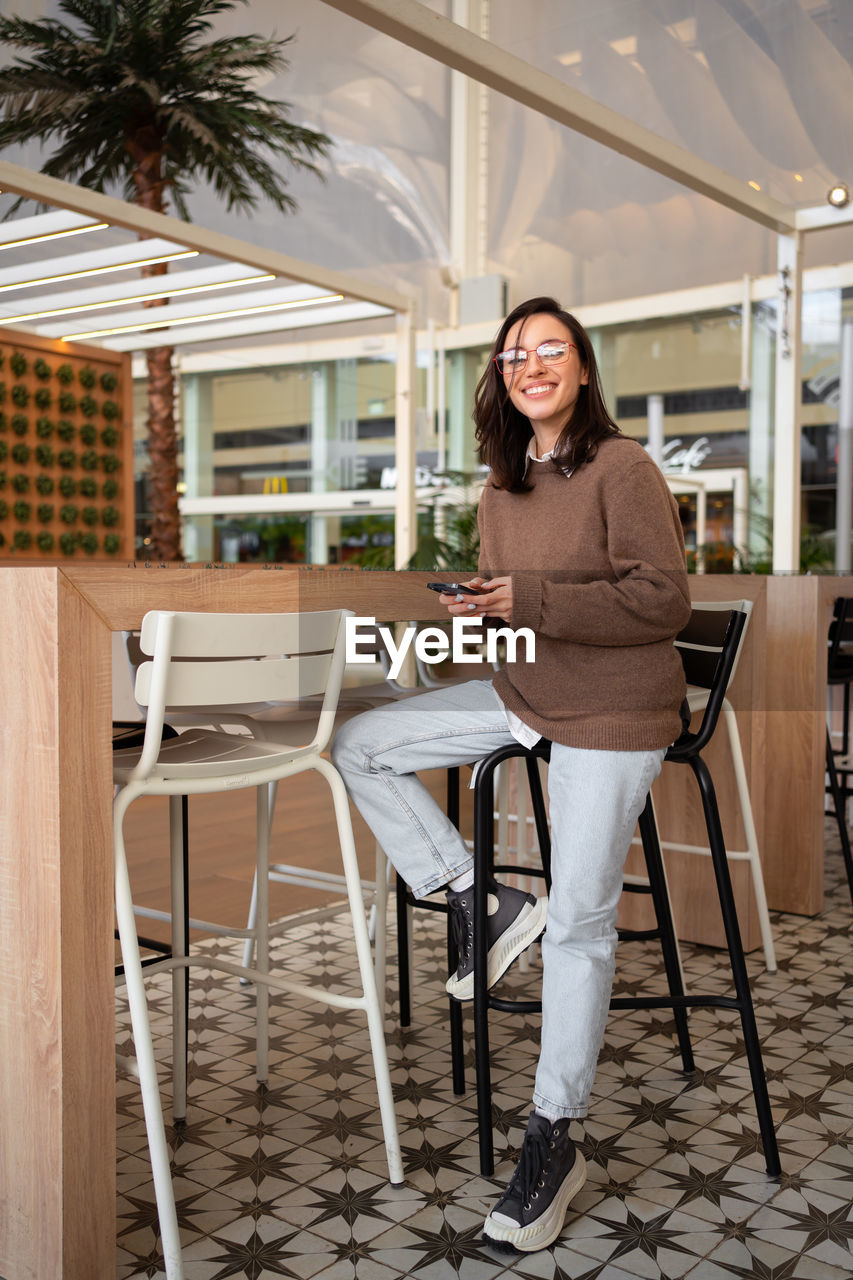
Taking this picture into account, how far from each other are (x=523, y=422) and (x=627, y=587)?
0.43m

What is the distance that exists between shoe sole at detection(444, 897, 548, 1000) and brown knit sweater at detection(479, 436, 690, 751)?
0.32 metres

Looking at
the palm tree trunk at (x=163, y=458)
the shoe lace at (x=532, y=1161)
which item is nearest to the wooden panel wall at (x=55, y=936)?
the shoe lace at (x=532, y=1161)

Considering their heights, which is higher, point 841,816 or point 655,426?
point 655,426

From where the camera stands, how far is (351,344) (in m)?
9.61

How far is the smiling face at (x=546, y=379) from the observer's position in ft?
5.99

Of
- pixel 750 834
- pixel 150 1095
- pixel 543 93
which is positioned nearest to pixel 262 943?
pixel 150 1095

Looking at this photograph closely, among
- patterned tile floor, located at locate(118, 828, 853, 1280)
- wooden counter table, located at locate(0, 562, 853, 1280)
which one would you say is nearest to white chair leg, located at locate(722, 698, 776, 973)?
patterned tile floor, located at locate(118, 828, 853, 1280)

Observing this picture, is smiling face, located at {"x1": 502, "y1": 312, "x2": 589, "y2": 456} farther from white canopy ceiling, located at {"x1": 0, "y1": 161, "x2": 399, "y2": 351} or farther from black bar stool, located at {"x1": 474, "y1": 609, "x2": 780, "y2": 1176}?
white canopy ceiling, located at {"x1": 0, "y1": 161, "x2": 399, "y2": 351}

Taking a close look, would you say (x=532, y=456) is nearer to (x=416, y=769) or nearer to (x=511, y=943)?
(x=416, y=769)

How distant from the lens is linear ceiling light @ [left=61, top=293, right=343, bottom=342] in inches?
258

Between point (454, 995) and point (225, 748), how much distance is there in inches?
21.9

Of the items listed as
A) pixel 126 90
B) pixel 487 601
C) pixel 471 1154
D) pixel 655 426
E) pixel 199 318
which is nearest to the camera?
pixel 487 601

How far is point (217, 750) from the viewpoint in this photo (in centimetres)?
185

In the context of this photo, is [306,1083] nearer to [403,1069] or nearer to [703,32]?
[403,1069]
